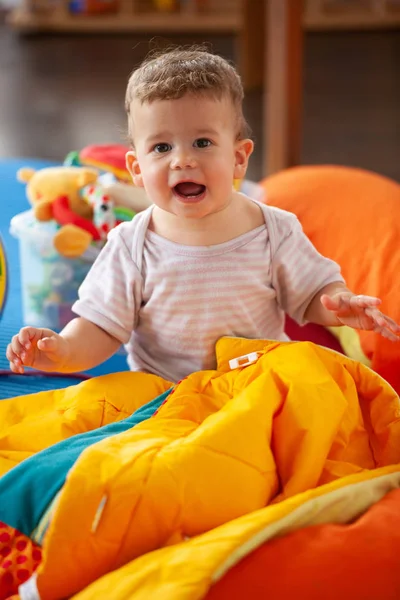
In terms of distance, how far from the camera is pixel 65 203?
4.84ft

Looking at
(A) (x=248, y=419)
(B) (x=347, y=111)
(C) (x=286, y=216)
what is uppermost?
(C) (x=286, y=216)

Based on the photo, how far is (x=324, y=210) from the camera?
1.58m

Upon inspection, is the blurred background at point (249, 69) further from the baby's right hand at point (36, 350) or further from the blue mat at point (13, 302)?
the baby's right hand at point (36, 350)

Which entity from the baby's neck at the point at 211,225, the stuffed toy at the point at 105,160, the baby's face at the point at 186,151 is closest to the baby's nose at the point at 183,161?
the baby's face at the point at 186,151

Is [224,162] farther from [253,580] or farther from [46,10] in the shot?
[46,10]

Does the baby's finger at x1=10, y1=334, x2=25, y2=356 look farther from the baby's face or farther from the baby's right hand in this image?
the baby's face

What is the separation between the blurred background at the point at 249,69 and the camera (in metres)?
2.32

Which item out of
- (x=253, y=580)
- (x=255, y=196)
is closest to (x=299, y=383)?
(x=253, y=580)

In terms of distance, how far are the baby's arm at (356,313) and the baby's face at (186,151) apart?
0.62 feet

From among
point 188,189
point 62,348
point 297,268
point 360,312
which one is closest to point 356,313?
point 360,312

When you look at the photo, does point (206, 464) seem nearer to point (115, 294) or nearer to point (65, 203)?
point (115, 294)

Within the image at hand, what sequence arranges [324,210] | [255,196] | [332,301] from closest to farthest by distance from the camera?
[332,301] → [324,210] → [255,196]

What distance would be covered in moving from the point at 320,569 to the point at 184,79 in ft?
1.83

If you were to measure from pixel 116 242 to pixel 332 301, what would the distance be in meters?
0.30
